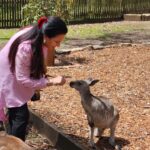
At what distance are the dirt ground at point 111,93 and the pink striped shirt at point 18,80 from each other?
4.46 feet

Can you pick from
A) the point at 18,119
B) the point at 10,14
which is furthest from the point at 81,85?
the point at 10,14

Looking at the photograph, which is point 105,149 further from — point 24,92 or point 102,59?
point 102,59

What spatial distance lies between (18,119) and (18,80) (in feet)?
1.60

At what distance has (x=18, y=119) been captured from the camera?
4.71 m

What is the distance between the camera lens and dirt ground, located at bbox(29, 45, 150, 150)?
6.07 metres

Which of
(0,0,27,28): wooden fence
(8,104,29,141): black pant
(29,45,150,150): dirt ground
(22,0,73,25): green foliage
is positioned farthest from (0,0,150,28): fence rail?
(8,104,29,141): black pant

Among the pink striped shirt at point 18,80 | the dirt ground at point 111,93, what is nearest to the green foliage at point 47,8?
the dirt ground at point 111,93

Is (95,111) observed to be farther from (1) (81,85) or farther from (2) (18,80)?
(2) (18,80)

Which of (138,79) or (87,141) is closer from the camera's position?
(87,141)

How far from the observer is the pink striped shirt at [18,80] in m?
4.30

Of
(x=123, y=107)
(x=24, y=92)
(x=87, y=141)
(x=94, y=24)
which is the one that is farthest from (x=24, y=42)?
(x=94, y=24)

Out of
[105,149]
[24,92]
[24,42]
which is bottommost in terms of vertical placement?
[105,149]

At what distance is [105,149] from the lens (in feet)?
18.7

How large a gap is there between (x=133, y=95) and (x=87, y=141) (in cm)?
213
